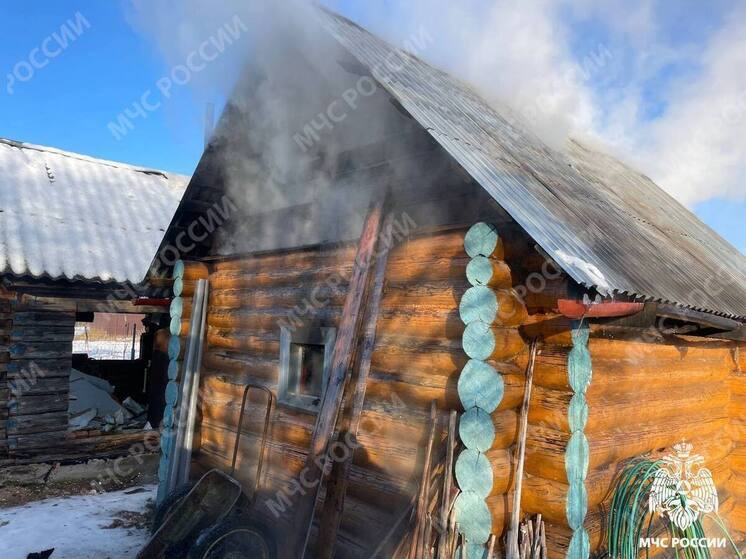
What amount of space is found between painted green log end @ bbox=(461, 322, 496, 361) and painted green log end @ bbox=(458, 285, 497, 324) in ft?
0.16

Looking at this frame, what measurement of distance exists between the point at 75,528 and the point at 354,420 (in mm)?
4785

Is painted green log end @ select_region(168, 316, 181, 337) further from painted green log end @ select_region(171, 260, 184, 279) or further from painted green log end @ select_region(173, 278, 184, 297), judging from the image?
painted green log end @ select_region(171, 260, 184, 279)

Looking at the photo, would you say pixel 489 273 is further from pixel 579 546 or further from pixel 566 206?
pixel 579 546

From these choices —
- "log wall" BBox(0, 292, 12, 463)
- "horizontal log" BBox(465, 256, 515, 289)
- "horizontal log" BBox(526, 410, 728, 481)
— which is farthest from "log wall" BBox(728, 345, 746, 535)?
"log wall" BBox(0, 292, 12, 463)

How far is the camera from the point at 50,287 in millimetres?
9586

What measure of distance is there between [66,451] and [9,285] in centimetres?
301

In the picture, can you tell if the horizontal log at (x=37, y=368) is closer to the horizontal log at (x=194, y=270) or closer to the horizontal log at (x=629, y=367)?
the horizontal log at (x=194, y=270)

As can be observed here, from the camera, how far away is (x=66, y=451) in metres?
9.55

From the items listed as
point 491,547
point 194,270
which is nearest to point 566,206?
point 491,547

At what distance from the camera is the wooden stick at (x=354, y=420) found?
4336 mm

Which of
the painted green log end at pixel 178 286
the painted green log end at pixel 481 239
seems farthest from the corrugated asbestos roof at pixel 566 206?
the painted green log end at pixel 178 286

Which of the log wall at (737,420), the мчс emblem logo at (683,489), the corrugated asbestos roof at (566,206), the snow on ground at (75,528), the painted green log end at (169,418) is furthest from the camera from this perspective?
the painted green log end at (169,418)

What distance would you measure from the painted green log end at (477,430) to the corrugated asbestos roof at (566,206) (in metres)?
1.17

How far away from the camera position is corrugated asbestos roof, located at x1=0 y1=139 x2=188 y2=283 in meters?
9.57
